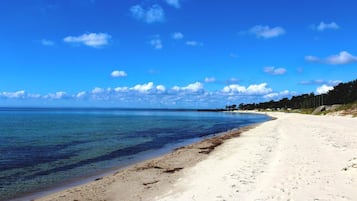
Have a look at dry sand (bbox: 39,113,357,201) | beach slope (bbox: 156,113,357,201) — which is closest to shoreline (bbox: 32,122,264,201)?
dry sand (bbox: 39,113,357,201)

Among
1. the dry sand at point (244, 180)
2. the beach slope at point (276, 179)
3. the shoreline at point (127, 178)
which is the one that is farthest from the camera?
the shoreline at point (127, 178)

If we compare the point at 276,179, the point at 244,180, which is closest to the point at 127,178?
the point at 244,180

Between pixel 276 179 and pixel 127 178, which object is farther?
pixel 127 178

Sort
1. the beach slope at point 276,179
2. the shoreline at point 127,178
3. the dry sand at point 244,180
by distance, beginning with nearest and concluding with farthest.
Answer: the beach slope at point 276,179 → the dry sand at point 244,180 → the shoreline at point 127,178

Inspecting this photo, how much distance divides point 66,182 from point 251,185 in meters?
9.95

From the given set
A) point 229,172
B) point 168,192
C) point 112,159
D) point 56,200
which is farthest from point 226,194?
point 112,159

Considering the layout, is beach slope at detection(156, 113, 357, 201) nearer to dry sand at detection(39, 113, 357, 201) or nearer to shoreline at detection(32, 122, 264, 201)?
dry sand at detection(39, 113, 357, 201)

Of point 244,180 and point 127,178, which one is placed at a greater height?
point 244,180

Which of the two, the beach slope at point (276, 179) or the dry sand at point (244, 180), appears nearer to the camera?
the beach slope at point (276, 179)

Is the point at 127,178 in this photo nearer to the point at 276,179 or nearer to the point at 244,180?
the point at 244,180

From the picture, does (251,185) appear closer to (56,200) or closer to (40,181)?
(56,200)

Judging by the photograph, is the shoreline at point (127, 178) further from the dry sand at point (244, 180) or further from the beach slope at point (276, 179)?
the beach slope at point (276, 179)

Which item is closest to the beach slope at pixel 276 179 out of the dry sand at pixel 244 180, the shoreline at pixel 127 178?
the dry sand at pixel 244 180

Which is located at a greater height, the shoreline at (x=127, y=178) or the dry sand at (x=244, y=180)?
the dry sand at (x=244, y=180)
